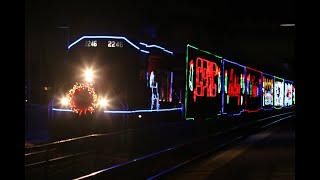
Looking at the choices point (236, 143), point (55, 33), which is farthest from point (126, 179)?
point (55, 33)

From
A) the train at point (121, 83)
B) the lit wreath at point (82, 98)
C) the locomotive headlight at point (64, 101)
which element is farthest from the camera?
the locomotive headlight at point (64, 101)

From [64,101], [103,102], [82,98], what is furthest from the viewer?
[64,101]

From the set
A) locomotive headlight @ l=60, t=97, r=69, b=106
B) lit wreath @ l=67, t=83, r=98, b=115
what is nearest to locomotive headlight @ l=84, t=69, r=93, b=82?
lit wreath @ l=67, t=83, r=98, b=115

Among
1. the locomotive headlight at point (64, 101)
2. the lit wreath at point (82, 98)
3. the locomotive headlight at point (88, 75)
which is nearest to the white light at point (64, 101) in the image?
the locomotive headlight at point (64, 101)

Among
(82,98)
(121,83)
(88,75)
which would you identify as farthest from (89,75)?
(121,83)

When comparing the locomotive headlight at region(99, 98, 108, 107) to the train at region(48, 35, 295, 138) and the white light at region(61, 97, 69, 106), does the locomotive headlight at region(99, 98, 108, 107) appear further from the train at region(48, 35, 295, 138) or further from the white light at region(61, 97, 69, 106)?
the white light at region(61, 97, 69, 106)

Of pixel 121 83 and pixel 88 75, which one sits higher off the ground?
pixel 88 75

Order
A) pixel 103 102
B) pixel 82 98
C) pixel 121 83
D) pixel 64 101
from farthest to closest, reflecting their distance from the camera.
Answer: pixel 121 83 → pixel 64 101 → pixel 103 102 → pixel 82 98

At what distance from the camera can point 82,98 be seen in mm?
13125

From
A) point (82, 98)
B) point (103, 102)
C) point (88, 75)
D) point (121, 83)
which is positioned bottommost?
point (103, 102)

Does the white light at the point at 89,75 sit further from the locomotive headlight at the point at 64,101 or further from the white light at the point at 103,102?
the locomotive headlight at the point at 64,101

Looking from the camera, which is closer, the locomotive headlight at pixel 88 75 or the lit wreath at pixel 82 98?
the lit wreath at pixel 82 98

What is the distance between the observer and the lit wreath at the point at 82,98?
42.7 feet

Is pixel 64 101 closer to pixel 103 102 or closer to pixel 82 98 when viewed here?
pixel 82 98
